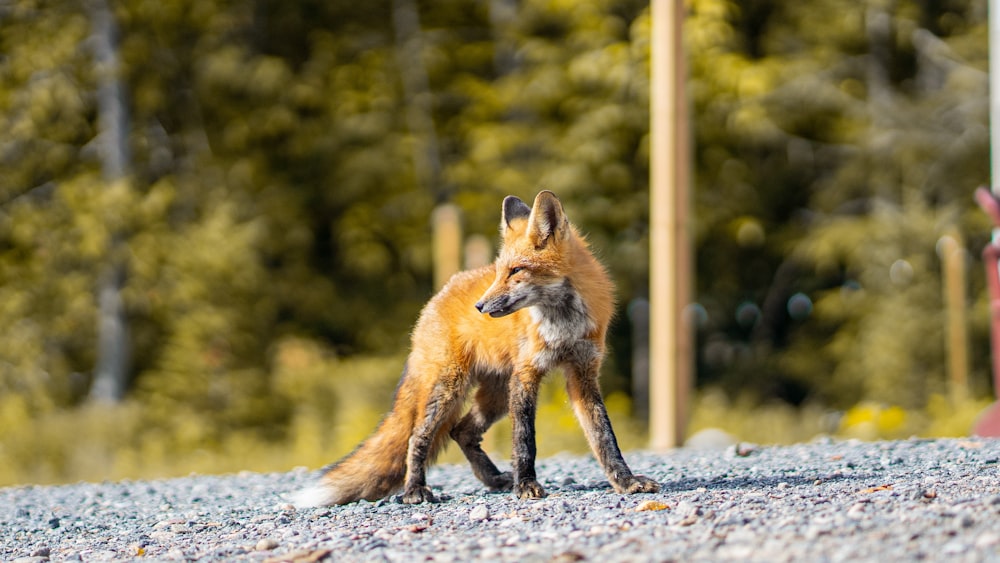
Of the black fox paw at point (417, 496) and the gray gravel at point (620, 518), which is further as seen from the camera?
the black fox paw at point (417, 496)

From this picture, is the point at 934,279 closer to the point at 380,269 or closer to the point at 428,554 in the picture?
the point at 380,269

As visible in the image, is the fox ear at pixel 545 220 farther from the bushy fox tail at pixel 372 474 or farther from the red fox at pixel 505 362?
the bushy fox tail at pixel 372 474

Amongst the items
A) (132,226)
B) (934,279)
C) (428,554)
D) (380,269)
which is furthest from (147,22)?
(428,554)

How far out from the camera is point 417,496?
498 cm

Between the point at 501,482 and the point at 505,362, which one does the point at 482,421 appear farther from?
the point at 505,362

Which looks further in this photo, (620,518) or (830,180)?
(830,180)

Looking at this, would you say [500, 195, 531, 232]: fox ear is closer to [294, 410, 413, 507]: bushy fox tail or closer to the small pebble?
[294, 410, 413, 507]: bushy fox tail

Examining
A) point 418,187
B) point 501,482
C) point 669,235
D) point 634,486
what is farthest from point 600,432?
point 418,187

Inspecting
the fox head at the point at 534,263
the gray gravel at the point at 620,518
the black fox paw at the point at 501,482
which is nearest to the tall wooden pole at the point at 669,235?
the gray gravel at the point at 620,518

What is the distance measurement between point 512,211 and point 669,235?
11.0 feet

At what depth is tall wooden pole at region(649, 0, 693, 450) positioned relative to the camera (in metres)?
8.16

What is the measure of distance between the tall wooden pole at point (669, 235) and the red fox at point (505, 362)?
2976 millimetres

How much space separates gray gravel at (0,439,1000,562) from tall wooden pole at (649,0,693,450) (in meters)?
1.44

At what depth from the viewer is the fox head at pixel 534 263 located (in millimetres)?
4523
